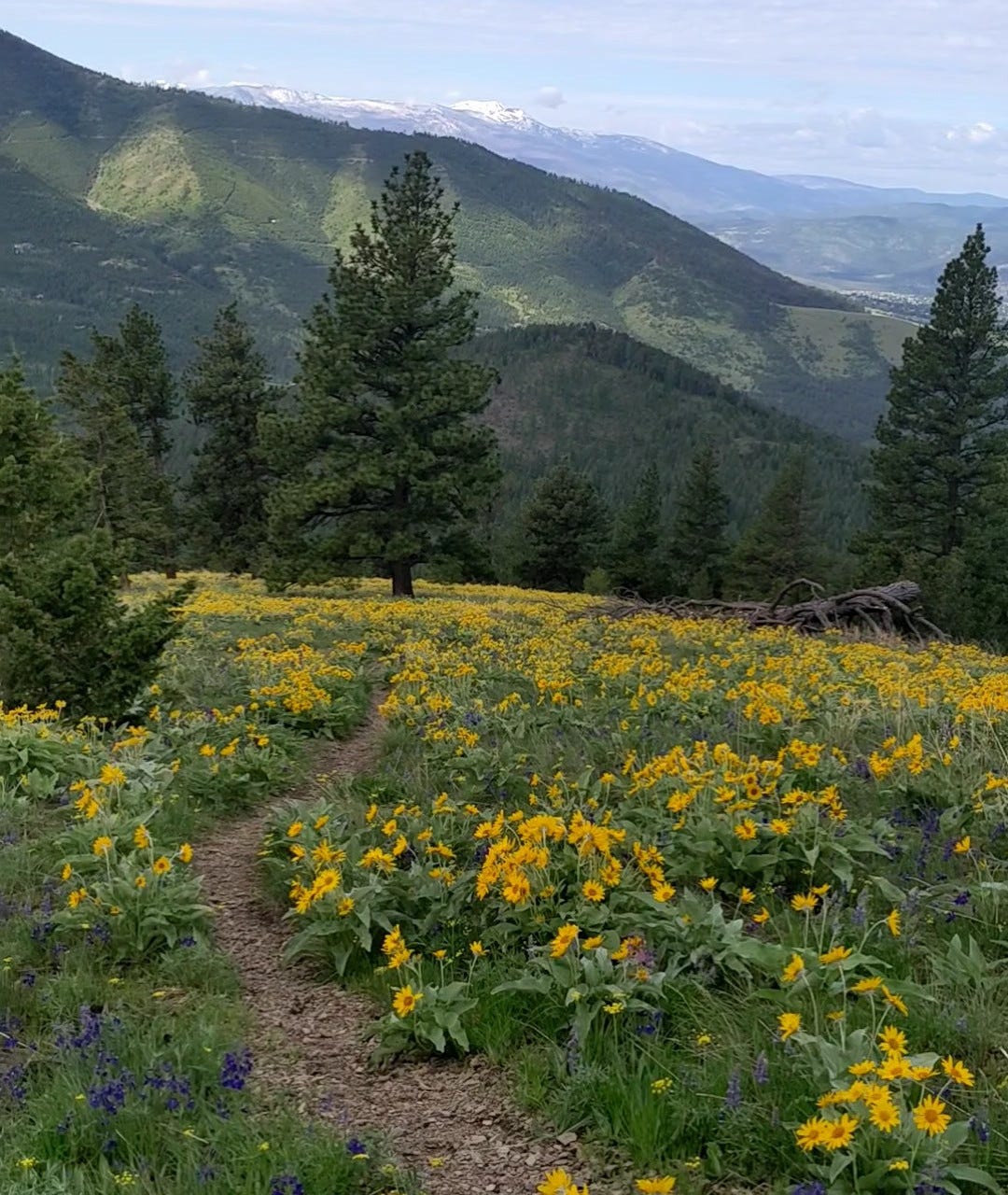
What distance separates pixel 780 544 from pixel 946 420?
1656cm

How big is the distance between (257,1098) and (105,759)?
3.83 meters

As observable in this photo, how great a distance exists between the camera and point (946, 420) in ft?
126

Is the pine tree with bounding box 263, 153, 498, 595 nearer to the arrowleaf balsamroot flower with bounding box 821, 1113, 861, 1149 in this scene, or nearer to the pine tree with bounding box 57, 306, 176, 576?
the pine tree with bounding box 57, 306, 176, 576

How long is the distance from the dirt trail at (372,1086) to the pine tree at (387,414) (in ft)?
64.1

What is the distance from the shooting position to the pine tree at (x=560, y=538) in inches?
2135

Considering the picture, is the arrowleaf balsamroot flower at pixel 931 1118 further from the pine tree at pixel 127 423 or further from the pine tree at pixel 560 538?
the pine tree at pixel 560 538

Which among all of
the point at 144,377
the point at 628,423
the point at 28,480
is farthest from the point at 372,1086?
the point at 628,423

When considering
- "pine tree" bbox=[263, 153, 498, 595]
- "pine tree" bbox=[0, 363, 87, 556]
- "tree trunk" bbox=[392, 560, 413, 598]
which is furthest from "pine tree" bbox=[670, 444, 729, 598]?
"pine tree" bbox=[0, 363, 87, 556]

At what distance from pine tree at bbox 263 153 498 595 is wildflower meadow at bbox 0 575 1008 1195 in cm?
1657

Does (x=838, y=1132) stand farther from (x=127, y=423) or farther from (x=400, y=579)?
(x=127, y=423)

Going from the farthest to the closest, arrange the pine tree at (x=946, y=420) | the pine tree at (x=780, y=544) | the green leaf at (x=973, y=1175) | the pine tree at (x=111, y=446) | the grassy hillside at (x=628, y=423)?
the grassy hillside at (x=628, y=423), the pine tree at (x=780, y=544), the pine tree at (x=946, y=420), the pine tree at (x=111, y=446), the green leaf at (x=973, y=1175)

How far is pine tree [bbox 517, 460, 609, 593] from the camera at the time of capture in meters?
54.2

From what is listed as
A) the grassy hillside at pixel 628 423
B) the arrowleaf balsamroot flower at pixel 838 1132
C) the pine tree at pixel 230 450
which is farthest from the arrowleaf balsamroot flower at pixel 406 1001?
the grassy hillside at pixel 628 423

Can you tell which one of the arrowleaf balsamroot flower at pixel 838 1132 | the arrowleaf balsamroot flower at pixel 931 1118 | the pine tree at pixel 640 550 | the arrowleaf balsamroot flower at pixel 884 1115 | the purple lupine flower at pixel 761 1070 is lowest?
the pine tree at pixel 640 550
